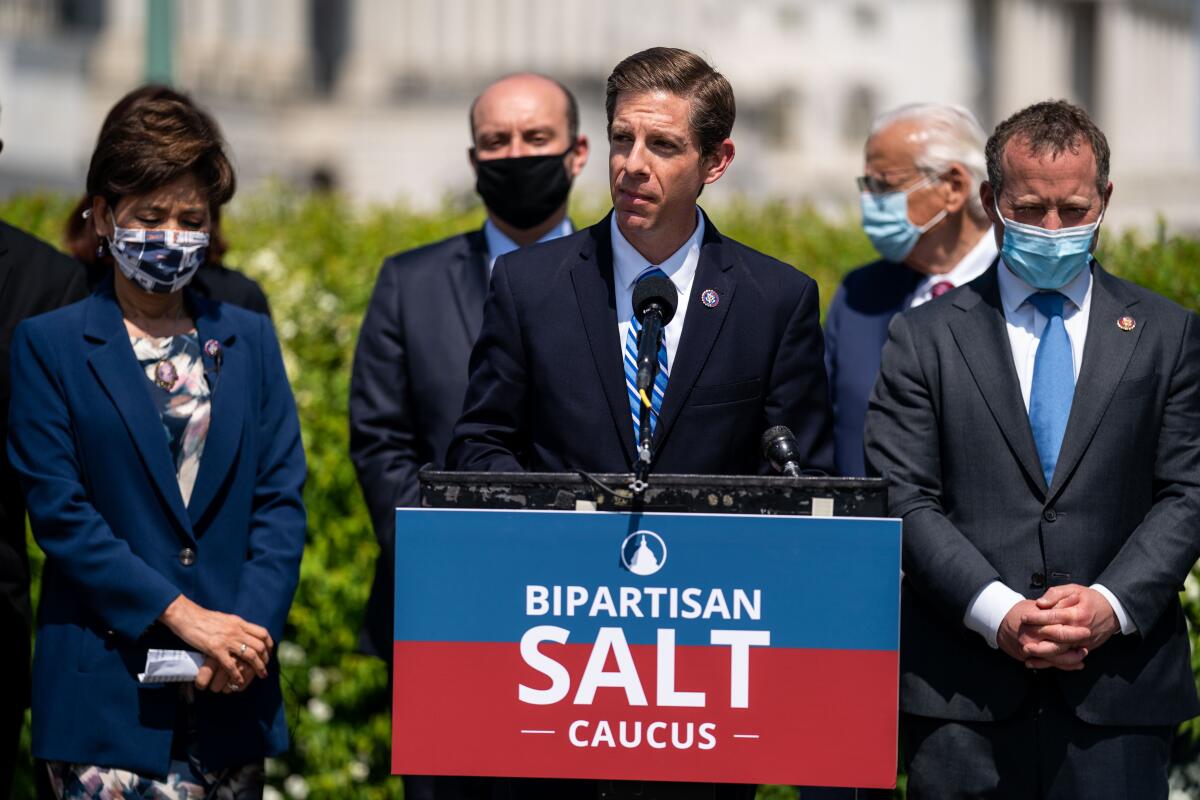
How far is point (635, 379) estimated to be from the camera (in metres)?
5.01

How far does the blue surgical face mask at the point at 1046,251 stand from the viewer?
5.23 metres

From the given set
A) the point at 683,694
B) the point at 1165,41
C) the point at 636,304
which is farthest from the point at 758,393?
the point at 1165,41

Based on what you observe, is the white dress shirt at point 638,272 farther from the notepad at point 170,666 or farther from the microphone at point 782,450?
the notepad at point 170,666

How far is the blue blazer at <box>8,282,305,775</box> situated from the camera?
5238mm

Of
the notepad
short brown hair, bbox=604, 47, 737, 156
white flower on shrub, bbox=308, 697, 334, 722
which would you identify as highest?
short brown hair, bbox=604, 47, 737, 156

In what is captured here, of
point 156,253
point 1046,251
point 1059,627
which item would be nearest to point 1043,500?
point 1059,627

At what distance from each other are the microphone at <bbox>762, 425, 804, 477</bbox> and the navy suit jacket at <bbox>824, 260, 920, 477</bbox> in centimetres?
151

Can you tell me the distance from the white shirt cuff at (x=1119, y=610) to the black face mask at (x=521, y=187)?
8.55 ft

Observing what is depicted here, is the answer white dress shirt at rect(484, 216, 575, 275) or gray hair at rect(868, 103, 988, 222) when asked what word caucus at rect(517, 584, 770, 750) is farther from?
gray hair at rect(868, 103, 988, 222)

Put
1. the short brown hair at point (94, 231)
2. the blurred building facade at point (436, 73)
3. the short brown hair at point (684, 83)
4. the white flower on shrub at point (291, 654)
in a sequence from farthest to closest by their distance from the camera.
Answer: the blurred building facade at point (436, 73) → the white flower on shrub at point (291, 654) → the short brown hair at point (94, 231) → the short brown hair at point (684, 83)

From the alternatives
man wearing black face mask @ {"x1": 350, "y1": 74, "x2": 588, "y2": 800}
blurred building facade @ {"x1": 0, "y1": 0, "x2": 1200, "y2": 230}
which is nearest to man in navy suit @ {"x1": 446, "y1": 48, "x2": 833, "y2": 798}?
man wearing black face mask @ {"x1": 350, "y1": 74, "x2": 588, "y2": 800}

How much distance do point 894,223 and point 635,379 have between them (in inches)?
80.2

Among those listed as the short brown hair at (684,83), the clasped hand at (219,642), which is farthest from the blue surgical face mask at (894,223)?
the clasped hand at (219,642)

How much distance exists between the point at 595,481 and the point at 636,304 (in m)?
0.54
